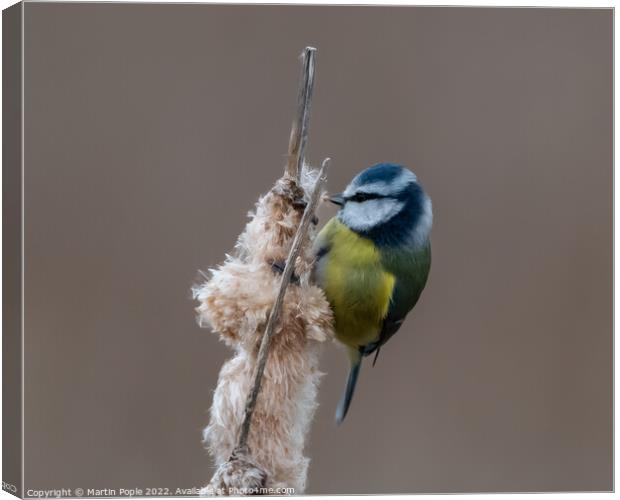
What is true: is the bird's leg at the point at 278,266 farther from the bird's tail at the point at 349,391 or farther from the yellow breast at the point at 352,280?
the bird's tail at the point at 349,391

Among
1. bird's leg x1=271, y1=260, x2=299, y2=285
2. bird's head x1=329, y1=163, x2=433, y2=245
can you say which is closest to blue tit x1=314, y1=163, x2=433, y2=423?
bird's head x1=329, y1=163, x2=433, y2=245

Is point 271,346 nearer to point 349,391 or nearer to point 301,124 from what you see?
point 301,124

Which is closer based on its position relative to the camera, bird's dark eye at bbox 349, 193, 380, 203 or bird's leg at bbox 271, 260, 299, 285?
bird's leg at bbox 271, 260, 299, 285

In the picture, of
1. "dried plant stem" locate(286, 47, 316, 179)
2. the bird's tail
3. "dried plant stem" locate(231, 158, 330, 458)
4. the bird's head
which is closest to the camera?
"dried plant stem" locate(231, 158, 330, 458)

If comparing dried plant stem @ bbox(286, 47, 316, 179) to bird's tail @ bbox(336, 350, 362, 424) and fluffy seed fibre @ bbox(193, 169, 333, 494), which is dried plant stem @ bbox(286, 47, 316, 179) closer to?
fluffy seed fibre @ bbox(193, 169, 333, 494)

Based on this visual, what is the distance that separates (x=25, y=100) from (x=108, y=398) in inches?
21.1

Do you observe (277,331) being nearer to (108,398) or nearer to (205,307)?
(205,307)

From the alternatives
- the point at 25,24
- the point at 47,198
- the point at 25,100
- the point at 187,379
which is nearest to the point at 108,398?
the point at 187,379

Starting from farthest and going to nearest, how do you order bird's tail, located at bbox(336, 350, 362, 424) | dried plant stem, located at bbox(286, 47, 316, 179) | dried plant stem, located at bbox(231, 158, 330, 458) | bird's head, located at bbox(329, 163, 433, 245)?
bird's tail, located at bbox(336, 350, 362, 424), bird's head, located at bbox(329, 163, 433, 245), dried plant stem, located at bbox(286, 47, 316, 179), dried plant stem, located at bbox(231, 158, 330, 458)

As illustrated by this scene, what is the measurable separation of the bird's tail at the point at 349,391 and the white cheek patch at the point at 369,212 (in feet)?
0.92

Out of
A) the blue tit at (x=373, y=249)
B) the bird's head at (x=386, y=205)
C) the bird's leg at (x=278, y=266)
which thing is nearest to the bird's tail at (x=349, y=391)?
the blue tit at (x=373, y=249)

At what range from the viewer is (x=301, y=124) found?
1.45m

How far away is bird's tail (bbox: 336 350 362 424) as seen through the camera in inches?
71.6

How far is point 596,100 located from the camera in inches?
74.2
